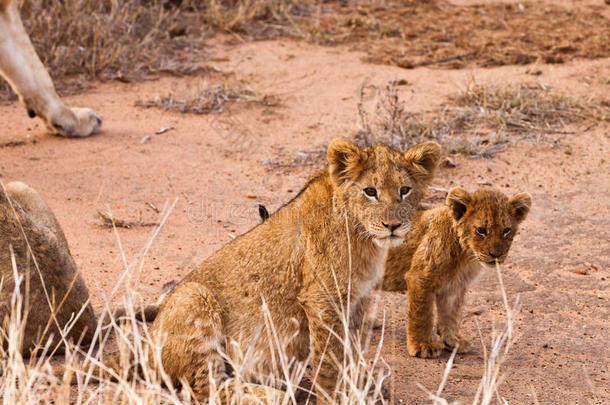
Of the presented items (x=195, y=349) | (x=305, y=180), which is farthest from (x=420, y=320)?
(x=305, y=180)

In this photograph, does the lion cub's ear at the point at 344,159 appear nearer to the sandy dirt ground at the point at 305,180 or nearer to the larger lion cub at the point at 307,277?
the larger lion cub at the point at 307,277

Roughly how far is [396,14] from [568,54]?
8.30 feet

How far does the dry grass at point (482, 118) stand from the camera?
27.2 ft

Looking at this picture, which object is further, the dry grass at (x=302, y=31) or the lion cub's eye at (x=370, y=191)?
the dry grass at (x=302, y=31)

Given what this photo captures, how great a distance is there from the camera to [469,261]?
17.0ft

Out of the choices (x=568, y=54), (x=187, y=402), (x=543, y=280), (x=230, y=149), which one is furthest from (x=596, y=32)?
(x=187, y=402)

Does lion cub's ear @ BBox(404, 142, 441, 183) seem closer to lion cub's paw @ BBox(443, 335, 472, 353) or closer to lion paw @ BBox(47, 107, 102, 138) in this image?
lion cub's paw @ BBox(443, 335, 472, 353)

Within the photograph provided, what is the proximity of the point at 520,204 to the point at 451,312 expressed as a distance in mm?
739

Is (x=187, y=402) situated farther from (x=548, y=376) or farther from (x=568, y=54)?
(x=568, y=54)

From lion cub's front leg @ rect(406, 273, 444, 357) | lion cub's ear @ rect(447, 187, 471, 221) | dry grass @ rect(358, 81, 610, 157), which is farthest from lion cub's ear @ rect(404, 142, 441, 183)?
dry grass @ rect(358, 81, 610, 157)

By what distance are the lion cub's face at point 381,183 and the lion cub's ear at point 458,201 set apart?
72 cm

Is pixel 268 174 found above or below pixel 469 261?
below

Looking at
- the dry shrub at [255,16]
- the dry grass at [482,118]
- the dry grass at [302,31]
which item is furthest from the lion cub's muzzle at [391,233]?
the dry shrub at [255,16]

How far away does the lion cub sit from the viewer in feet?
16.5
